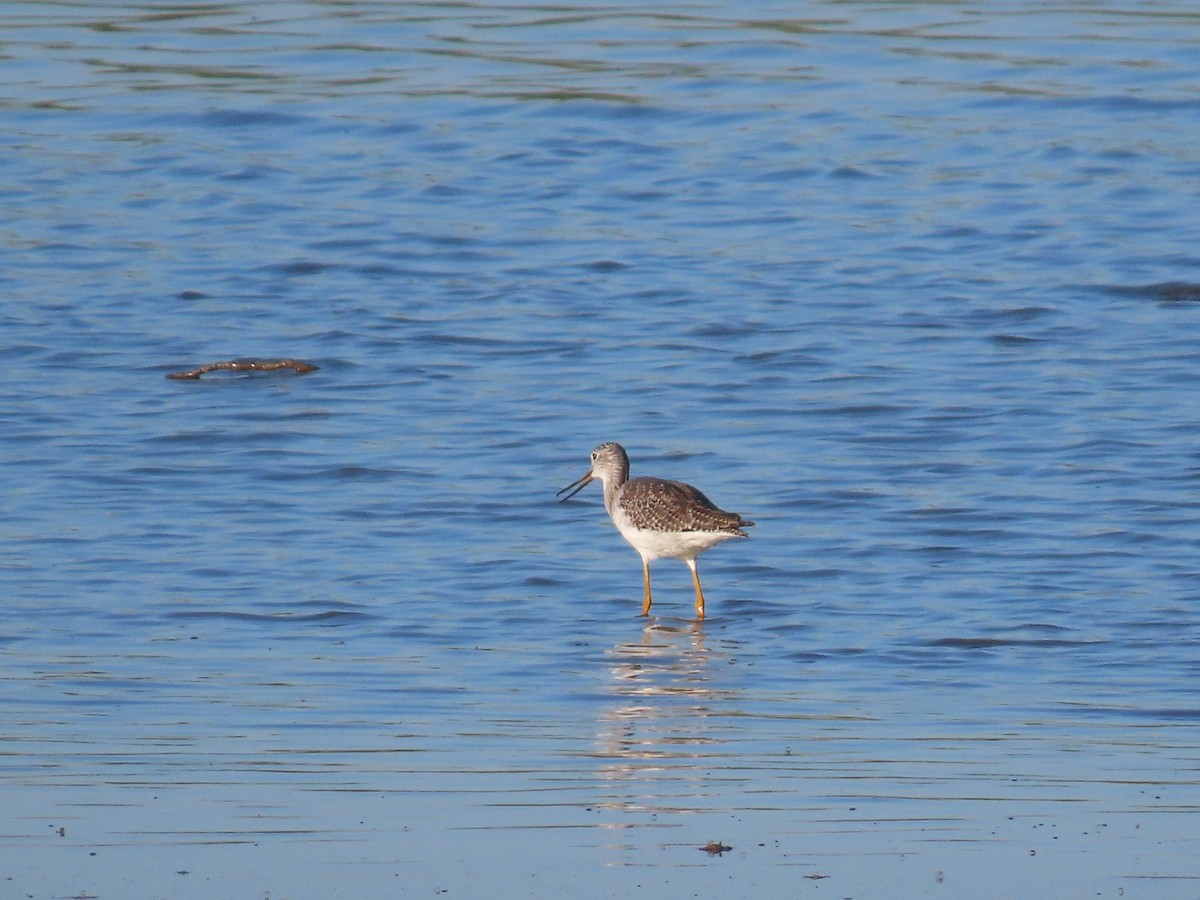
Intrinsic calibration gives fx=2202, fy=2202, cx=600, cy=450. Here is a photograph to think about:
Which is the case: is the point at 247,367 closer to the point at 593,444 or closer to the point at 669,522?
the point at 593,444

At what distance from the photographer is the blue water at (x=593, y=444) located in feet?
24.9

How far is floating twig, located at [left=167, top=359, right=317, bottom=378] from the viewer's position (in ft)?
58.6

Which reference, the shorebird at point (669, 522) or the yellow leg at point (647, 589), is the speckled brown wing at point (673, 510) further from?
the yellow leg at point (647, 589)

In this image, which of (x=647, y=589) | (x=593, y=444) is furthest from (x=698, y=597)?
(x=593, y=444)

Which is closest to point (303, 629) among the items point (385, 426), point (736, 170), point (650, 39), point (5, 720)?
point (5, 720)

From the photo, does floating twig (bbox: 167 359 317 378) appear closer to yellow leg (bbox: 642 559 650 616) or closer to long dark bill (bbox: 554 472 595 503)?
long dark bill (bbox: 554 472 595 503)

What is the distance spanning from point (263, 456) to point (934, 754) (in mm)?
7937

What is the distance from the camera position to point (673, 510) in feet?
40.4

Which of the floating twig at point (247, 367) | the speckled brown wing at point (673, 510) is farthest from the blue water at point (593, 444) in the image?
the speckled brown wing at point (673, 510)

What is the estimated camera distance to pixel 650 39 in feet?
105

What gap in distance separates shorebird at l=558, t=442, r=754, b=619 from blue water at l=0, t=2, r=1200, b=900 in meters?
0.29

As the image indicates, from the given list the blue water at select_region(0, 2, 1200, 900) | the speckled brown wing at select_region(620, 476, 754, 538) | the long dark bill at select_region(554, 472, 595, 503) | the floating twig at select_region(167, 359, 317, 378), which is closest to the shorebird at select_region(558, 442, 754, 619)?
the speckled brown wing at select_region(620, 476, 754, 538)

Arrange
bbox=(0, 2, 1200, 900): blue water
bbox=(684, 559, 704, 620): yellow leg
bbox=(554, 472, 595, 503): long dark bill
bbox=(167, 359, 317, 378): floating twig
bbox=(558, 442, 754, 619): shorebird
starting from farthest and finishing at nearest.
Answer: bbox=(167, 359, 317, 378): floating twig < bbox=(554, 472, 595, 503): long dark bill < bbox=(558, 442, 754, 619): shorebird < bbox=(684, 559, 704, 620): yellow leg < bbox=(0, 2, 1200, 900): blue water

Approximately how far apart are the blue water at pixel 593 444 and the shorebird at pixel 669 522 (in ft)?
0.95
